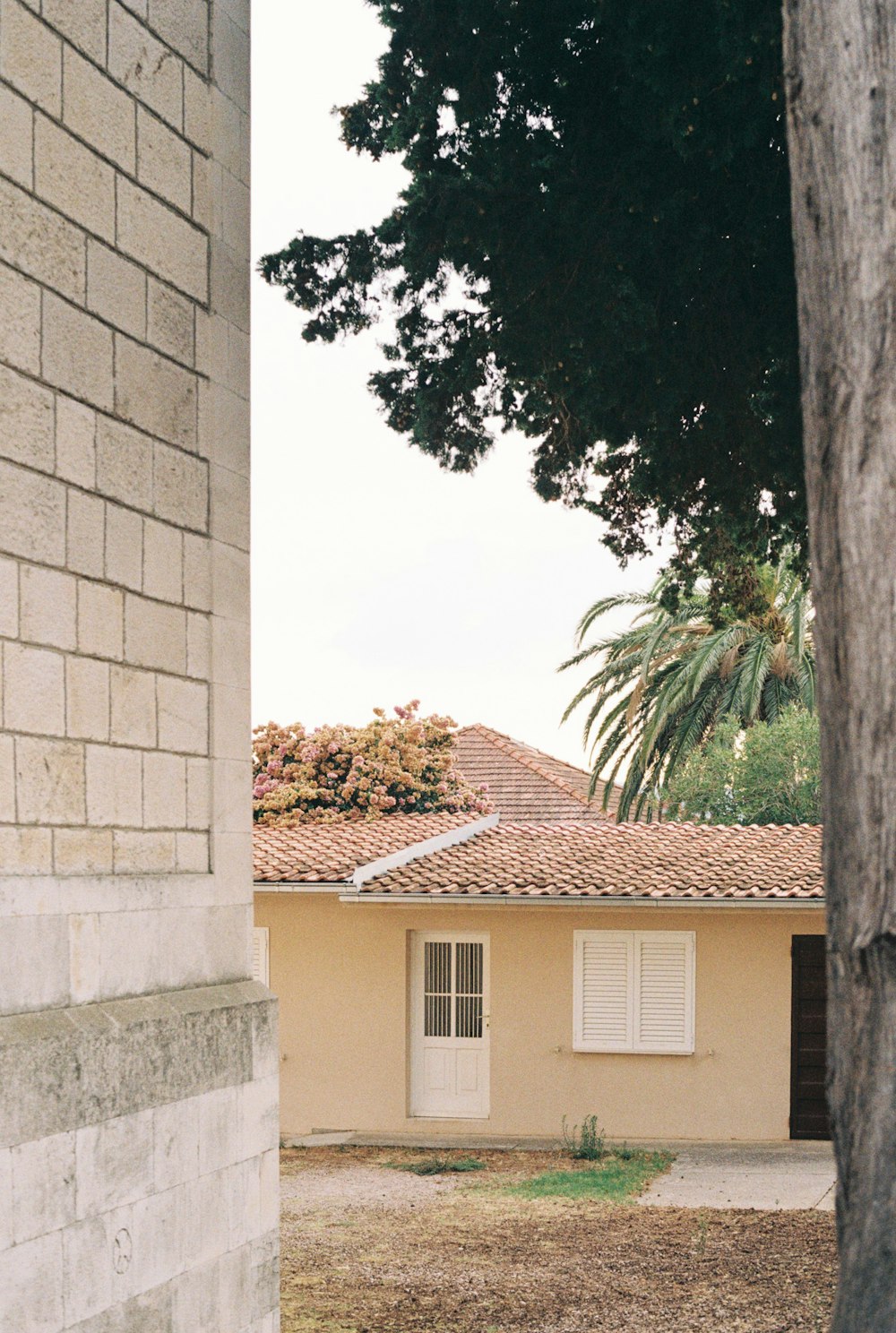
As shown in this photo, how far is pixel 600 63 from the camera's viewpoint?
977 cm

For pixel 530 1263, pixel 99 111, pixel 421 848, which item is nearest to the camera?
pixel 99 111

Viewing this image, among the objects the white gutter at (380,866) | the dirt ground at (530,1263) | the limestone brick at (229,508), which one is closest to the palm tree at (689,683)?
the white gutter at (380,866)

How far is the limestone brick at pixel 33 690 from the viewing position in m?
5.98

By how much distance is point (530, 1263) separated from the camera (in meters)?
12.2

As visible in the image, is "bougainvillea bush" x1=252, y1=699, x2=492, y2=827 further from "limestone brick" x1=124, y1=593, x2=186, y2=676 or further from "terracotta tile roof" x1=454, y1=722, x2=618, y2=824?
"limestone brick" x1=124, y1=593, x2=186, y2=676

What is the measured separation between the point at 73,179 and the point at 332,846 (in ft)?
50.1

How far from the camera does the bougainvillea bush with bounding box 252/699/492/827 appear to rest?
27.3m

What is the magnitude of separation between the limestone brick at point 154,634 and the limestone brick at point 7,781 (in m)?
→ 0.98

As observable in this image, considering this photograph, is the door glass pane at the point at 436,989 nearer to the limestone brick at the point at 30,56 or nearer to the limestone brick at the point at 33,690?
the limestone brick at the point at 33,690

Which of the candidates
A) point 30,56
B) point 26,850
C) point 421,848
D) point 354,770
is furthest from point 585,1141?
point 30,56

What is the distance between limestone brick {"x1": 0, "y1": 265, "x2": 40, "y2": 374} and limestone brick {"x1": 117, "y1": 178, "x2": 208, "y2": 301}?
0.83m

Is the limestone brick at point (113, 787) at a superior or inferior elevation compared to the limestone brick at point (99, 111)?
inferior

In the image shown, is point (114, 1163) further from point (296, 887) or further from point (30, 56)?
point (296, 887)

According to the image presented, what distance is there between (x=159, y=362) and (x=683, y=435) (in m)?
5.06
